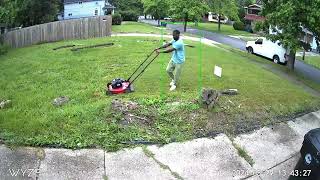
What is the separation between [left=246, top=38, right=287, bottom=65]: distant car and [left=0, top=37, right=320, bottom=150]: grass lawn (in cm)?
893

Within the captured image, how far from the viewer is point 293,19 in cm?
1695

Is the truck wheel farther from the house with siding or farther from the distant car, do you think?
the house with siding

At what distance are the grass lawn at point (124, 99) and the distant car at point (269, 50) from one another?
8.93 m

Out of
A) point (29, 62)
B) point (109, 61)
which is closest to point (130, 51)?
point (109, 61)

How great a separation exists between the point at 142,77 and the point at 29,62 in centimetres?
679

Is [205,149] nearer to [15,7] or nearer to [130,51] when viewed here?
[130,51]

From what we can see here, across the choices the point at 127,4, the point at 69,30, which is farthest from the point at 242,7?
the point at 69,30

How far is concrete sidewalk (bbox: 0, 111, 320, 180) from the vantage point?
7680 mm

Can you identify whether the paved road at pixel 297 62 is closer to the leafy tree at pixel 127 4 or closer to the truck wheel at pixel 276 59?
the truck wheel at pixel 276 59

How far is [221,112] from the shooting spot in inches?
408

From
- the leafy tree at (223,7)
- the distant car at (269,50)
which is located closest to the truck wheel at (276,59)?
the distant car at (269,50)

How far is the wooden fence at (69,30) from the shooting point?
27625mm

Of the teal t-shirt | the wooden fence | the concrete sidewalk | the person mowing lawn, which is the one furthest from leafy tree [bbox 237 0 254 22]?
the concrete sidewalk

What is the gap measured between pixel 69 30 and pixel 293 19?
15.5 meters
